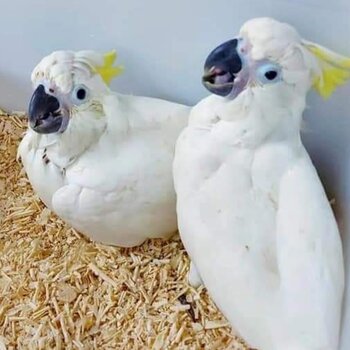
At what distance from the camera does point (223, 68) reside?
38.9 inches

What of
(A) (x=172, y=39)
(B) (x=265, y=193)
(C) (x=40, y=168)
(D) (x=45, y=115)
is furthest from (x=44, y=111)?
(B) (x=265, y=193)

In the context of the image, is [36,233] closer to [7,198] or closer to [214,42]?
[7,198]

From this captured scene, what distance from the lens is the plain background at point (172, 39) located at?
1.05 meters

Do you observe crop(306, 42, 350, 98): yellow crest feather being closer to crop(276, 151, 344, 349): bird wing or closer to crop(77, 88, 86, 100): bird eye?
crop(276, 151, 344, 349): bird wing

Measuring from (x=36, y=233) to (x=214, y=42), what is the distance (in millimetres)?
436

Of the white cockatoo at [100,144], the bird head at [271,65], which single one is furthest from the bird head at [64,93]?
the bird head at [271,65]

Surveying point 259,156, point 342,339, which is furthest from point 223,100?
point 342,339

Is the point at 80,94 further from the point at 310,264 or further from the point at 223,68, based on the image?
the point at 310,264

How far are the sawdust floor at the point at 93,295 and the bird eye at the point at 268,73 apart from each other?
0.38 meters

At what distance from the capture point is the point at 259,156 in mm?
1005

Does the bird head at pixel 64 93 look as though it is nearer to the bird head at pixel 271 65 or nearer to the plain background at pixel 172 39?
the plain background at pixel 172 39

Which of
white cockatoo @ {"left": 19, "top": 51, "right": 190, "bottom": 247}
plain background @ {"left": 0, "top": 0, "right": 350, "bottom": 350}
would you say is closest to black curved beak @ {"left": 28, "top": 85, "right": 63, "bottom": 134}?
white cockatoo @ {"left": 19, "top": 51, "right": 190, "bottom": 247}

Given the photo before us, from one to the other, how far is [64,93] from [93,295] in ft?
1.05

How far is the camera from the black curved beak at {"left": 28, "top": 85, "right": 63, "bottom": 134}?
3.68 ft
